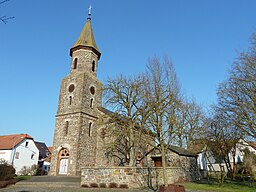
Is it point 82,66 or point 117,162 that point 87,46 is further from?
point 117,162

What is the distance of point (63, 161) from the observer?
976 inches

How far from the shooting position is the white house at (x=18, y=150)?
3419cm

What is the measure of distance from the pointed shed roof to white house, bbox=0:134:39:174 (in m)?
18.4

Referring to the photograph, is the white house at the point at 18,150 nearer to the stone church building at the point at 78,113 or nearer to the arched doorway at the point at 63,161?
the arched doorway at the point at 63,161

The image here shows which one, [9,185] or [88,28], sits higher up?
[88,28]

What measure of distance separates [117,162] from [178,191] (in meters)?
16.7

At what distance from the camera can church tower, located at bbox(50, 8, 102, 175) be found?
966 inches

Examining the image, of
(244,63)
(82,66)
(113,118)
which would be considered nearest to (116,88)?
(113,118)

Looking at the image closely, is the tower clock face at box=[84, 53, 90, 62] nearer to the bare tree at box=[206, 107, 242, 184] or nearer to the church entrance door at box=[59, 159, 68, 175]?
the church entrance door at box=[59, 159, 68, 175]

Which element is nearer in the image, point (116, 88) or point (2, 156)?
point (116, 88)

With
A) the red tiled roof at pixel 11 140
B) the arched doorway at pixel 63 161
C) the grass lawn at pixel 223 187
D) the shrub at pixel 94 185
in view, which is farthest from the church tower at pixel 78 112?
the red tiled roof at pixel 11 140

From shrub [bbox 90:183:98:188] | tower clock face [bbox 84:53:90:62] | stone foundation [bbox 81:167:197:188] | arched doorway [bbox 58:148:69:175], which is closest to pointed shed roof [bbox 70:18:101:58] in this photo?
tower clock face [bbox 84:53:90:62]

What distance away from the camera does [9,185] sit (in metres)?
16.6

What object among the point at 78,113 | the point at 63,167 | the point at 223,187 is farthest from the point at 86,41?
the point at 223,187
